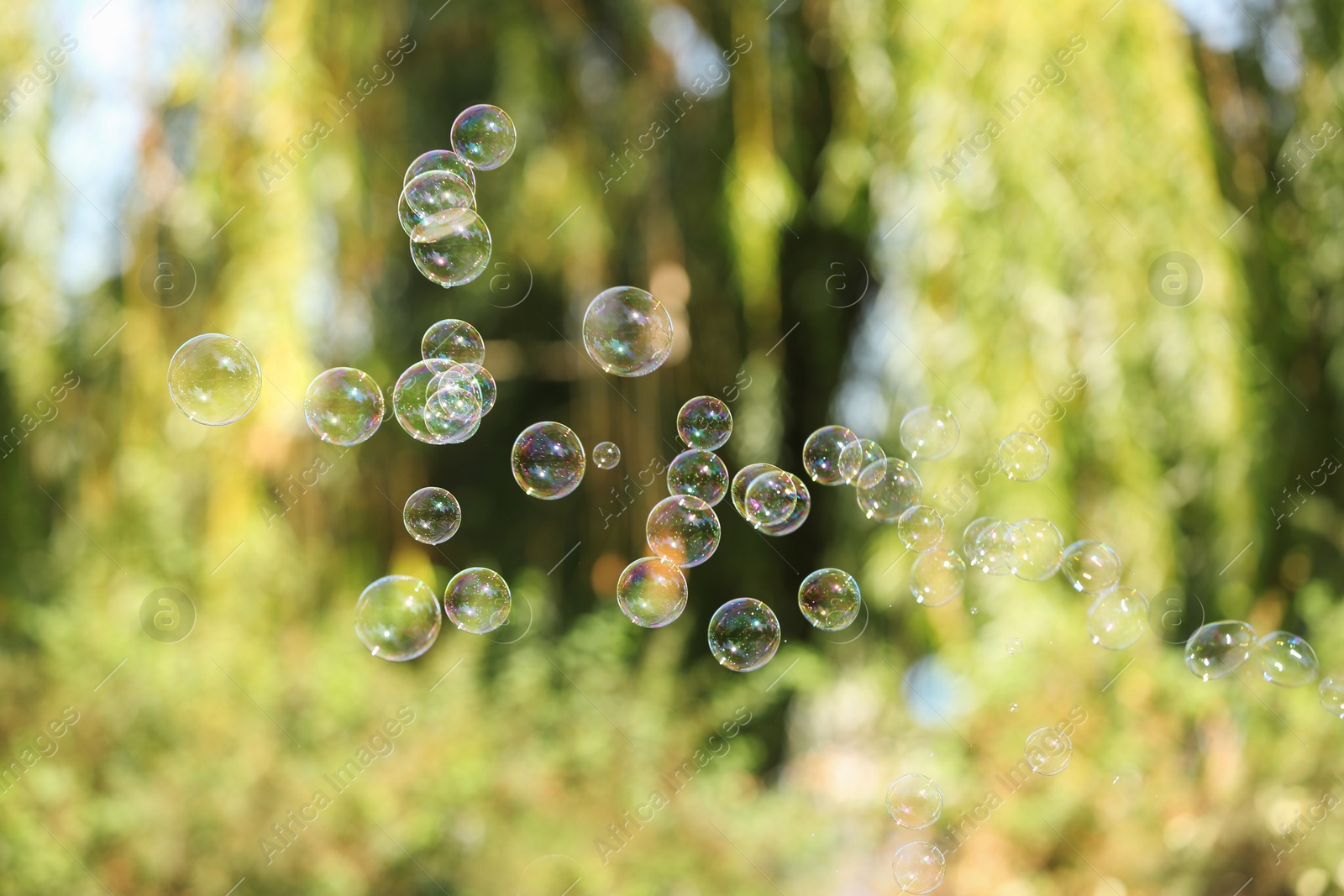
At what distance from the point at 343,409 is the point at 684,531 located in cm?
83

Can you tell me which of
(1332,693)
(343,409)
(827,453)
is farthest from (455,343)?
(1332,693)

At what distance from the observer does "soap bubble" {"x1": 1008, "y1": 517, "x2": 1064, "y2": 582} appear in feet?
10.1

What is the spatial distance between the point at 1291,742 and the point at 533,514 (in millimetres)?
2861

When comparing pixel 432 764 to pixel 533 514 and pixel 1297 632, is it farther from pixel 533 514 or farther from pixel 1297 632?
pixel 1297 632

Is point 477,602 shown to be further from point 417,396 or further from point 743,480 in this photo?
point 743,480

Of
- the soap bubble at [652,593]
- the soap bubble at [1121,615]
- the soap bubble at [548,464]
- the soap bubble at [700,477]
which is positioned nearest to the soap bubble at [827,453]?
the soap bubble at [700,477]

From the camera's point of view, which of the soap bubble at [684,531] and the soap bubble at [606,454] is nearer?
the soap bubble at [684,531]

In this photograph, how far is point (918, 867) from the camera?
11.0ft

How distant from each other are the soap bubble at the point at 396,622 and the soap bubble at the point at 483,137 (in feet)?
3.46

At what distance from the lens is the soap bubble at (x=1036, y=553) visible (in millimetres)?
3092

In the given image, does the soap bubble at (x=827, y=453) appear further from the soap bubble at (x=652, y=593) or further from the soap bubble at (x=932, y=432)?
the soap bubble at (x=652, y=593)

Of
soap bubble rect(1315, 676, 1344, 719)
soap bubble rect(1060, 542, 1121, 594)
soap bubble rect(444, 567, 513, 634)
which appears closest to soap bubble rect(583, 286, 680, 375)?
soap bubble rect(444, 567, 513, 634)

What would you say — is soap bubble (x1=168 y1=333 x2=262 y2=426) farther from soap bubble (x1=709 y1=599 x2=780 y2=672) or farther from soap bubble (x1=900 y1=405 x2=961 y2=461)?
soap bubble (x1=900 y1=405 x2=961 y2=461)

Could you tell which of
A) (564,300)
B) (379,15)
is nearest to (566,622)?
(564,300)
